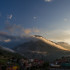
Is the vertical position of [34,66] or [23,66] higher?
[23,66]

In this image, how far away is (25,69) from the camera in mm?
58344

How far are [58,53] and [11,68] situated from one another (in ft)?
450

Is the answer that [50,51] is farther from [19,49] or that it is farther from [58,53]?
[19,49]

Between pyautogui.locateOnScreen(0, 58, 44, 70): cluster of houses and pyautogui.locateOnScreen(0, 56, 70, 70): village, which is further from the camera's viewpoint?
pyautogui.locateOnScreen(0, 56, 70, 70): village

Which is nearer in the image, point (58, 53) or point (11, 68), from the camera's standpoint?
point (11, 68)

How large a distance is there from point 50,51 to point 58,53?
17.1 meters

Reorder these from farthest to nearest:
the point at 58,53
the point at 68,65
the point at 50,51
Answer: the point at 50,51 → the point at 58,53 → the point at 68,65

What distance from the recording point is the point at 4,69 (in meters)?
49.4

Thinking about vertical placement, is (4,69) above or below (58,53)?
below

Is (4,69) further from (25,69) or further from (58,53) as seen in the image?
(58,53)

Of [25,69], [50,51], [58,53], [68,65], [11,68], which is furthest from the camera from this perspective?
[50,51]

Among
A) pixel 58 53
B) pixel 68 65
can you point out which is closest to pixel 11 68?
pixel 68 65

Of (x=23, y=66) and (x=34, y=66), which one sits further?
(x=23, y=66)

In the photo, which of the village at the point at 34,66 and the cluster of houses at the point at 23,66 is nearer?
the cluster of houses at the point at 23,66
